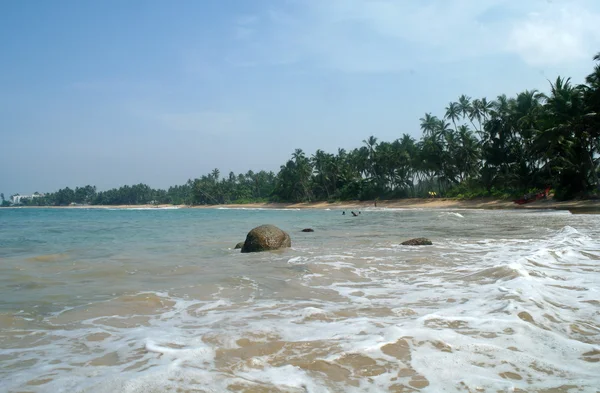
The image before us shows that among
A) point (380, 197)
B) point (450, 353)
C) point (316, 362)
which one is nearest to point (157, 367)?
point (316, 362)

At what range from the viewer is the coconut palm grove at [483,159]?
113 feet

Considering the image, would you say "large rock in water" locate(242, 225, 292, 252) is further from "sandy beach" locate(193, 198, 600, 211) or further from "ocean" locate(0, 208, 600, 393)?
"sandy beach" locate(193, 198, 600, 211)

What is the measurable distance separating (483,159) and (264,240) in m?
50.8

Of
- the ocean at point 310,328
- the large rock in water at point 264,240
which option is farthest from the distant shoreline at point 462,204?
the ocean at point 310,328

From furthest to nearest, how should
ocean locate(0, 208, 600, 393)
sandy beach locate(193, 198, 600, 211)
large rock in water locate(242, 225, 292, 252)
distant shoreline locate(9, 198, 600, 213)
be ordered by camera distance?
1. sandy beach locate(193, 198, 600, 211)
2. distant shoreline locate(9, 198, 600, 213)
3. large rock in water locate(242, 225, 292, 252)
4. ocean locate(0, 208, 600, 393)

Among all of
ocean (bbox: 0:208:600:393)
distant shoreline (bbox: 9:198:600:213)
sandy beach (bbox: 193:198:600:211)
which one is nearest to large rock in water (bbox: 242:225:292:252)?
ocean (bbox: 0:208:600:393)

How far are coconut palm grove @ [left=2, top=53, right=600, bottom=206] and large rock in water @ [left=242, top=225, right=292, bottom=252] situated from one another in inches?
1148

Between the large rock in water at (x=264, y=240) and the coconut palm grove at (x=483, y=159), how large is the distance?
29149mm

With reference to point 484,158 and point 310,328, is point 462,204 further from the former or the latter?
point 310,328

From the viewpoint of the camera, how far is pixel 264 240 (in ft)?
37.6

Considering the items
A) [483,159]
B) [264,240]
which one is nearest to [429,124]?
[483,159]

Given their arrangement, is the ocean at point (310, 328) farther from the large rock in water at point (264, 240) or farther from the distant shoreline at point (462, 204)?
the distant shoreline at point (462, 204)

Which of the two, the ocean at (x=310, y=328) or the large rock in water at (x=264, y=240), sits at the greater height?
the large rock in water at (x=264, y=240)

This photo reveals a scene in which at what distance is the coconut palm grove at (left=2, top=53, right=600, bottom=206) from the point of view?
113ft
